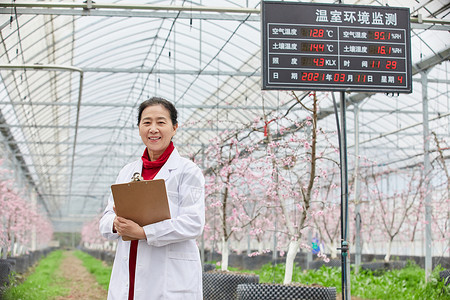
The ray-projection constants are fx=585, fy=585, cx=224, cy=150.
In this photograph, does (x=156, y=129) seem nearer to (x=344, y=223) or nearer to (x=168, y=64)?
(x=344, y=223)

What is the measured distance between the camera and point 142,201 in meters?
2.19

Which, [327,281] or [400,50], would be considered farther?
[327,281]

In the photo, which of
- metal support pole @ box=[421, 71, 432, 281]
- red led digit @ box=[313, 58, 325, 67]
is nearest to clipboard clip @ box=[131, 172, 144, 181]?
red led digit @ box=[313, 58, 325, 67]

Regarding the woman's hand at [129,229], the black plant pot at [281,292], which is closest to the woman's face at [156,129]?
the woman's hand at [129,229]

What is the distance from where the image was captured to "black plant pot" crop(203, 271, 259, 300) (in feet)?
24.1

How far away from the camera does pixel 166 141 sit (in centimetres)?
241

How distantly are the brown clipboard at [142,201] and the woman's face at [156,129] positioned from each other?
0.28m

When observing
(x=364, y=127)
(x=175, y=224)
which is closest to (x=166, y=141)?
(x=175, y=224)

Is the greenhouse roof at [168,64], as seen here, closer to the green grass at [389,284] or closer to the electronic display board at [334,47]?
the green grass at [389,284]

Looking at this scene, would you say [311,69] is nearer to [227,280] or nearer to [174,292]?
[174,292]

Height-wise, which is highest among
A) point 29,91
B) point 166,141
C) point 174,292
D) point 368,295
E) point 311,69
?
point 29,91

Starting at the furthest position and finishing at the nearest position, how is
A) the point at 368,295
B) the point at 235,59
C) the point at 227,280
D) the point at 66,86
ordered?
the point at 66,86 → the point at 235,59 → the point at 368,295 → the point at 227,280

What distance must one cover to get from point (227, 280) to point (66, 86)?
37.6 ft

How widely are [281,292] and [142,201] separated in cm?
354
